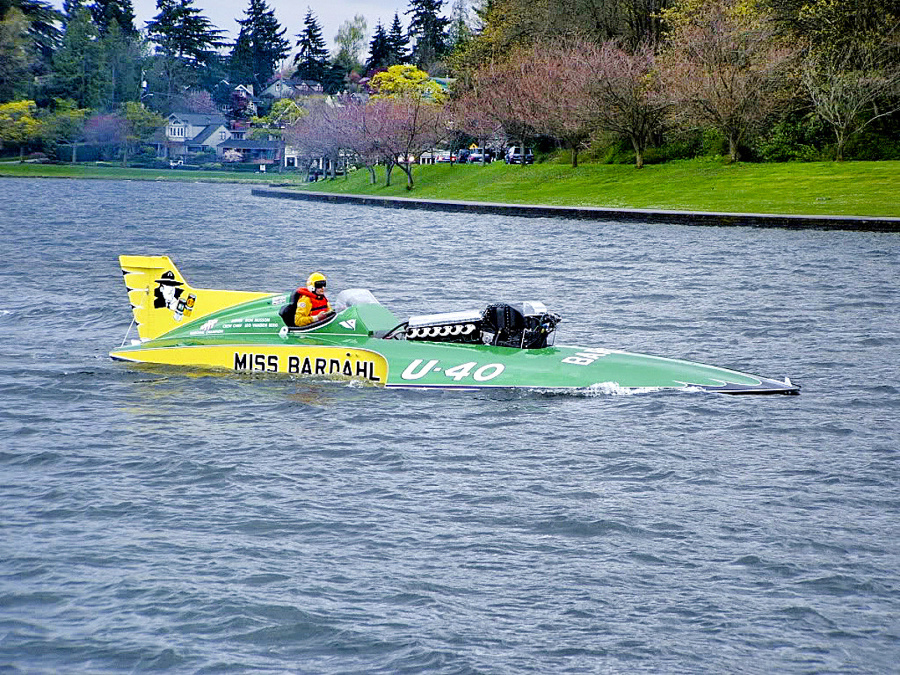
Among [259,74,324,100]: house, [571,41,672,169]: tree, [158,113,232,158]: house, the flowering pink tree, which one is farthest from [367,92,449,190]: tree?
[158,113,232,158]: house

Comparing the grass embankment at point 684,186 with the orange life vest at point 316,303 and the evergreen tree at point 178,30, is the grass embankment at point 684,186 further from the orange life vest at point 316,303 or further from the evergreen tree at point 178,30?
the evergreen tree at point 178,30

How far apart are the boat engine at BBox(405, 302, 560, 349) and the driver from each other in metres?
1.65

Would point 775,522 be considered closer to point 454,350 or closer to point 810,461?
point 810,461

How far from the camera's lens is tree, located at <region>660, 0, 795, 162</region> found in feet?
242

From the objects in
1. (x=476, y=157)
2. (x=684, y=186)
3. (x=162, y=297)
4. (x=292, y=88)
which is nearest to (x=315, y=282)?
(x=162, y=297)

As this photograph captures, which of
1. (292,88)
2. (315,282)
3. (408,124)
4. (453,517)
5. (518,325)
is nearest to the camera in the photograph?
(453,517)

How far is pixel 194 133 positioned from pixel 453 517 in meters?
182

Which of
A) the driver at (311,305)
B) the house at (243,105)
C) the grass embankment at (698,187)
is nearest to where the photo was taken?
the driver at (311,305)

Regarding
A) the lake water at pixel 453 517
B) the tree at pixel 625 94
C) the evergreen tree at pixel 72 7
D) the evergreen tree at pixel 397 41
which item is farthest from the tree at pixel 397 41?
the lake water at pixel 453 517

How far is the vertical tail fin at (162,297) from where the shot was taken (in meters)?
23.3

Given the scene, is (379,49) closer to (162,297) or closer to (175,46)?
(175,46)

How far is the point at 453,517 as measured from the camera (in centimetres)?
1397

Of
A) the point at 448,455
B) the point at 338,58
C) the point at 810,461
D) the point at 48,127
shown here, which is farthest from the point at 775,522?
the point at 338,58

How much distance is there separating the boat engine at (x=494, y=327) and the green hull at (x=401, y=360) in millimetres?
199
